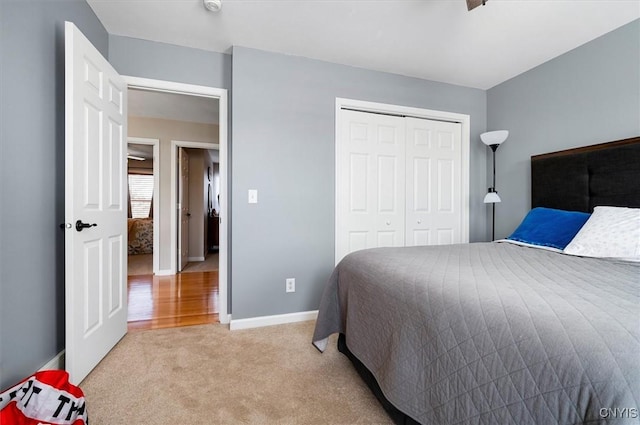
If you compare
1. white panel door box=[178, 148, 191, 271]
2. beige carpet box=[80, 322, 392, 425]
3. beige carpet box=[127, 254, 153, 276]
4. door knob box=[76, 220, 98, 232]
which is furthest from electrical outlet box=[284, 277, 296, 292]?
beige carpet box=[127, 254, 153, 276]

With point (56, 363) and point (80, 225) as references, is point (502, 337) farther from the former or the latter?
point (56, 363)

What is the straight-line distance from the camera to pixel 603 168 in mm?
2055

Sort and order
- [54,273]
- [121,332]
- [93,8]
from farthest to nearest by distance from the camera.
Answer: [121,332] → [93,8] → [54,273]

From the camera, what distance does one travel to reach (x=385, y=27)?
2.12m

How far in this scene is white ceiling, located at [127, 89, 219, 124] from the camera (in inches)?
133

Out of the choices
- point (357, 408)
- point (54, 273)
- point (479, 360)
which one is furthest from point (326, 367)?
point (54, 273)

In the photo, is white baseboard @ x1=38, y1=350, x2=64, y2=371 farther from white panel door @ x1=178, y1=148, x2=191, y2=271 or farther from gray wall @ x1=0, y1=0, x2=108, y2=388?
white panel door @ x1=178, y1=148, x2=191, y2=271

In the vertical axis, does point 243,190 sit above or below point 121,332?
above

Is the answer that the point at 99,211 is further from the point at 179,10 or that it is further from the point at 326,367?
the point at 326,367

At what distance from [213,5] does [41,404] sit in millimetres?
2305

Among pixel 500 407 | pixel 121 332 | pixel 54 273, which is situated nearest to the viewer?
pixel 500 407

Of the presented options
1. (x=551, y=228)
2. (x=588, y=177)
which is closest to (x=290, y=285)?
(x=551, y=228)

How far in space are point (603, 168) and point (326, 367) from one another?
2436 mm

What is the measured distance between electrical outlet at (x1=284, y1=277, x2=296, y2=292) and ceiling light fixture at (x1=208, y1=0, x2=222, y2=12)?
2.12m
